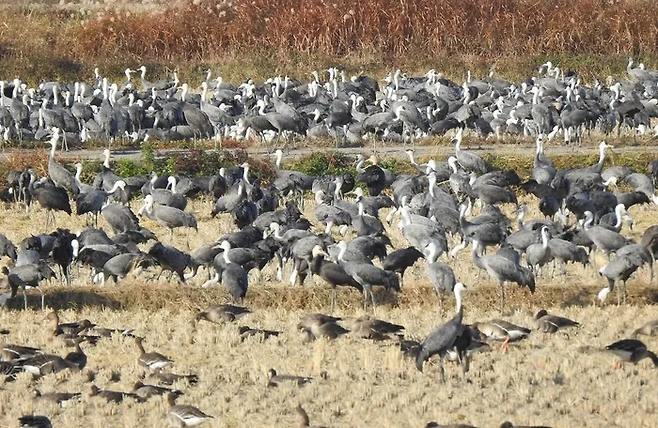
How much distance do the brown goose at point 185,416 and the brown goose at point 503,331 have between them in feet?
14.1

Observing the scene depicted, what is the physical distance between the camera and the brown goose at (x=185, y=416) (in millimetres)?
12797

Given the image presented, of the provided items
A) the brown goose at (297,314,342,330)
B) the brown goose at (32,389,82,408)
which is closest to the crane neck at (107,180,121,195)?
the brown goose at (297,314,342,330)

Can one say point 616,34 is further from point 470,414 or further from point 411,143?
point 470,414

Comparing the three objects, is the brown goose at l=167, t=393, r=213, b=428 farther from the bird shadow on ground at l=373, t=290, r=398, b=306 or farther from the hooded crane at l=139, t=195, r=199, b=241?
the hooded crane at l=139, t=195, r=199, b=241

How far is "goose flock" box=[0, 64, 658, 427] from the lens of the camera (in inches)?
620

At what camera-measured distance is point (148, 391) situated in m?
14.0

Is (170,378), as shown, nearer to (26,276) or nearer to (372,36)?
(26,276)

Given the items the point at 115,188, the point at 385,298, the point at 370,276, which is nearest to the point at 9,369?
the point at 370,276

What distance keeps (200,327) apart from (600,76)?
2893 centimetres

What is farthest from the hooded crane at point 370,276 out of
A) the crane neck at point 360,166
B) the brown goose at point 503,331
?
the crane neck at point 360,166

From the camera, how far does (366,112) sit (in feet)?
115

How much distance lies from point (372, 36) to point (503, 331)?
98.8 feet

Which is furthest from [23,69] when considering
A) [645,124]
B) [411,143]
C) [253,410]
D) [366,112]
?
[253,410]

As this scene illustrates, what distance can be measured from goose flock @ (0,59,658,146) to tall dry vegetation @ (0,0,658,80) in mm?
7012
